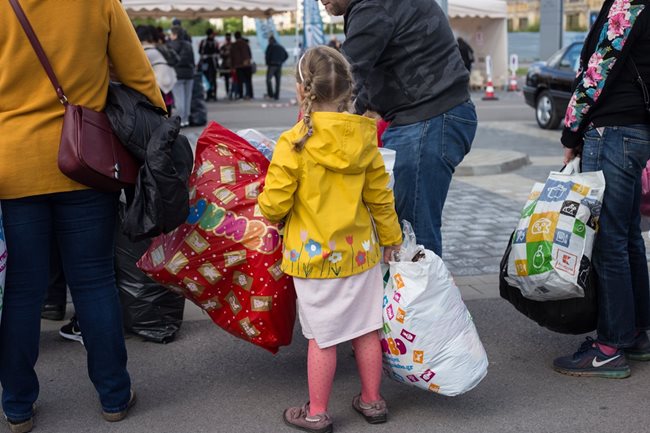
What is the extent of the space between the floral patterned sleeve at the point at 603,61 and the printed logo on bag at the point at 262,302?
1.50 metres

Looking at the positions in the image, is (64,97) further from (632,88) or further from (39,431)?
(632,88)

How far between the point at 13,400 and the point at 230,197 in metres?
1.11

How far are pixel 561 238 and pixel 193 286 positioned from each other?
1.53 meters

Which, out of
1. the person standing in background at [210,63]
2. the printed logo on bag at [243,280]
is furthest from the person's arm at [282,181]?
the person standing in background at [210,63]

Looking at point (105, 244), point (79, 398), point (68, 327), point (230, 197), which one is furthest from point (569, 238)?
point (68, 327)

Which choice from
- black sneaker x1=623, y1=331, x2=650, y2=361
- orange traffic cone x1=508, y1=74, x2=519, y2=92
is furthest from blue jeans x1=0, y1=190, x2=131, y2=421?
orange traffic cone x1=508, y1=74, x2=519, y2=92

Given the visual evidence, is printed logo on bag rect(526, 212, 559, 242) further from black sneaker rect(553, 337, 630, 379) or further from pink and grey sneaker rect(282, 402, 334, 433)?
pink and grey sneaker rect(282, 402, 334, 433)

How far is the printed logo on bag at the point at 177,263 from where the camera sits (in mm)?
3436

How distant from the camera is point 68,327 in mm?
4434

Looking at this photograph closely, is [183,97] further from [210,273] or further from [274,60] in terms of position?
[210,273]

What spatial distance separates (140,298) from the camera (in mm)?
4355

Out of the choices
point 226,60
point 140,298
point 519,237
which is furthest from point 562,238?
point 226,60

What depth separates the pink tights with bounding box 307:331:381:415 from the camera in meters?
3.31

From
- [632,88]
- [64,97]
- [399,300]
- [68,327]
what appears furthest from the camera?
[68,327]
